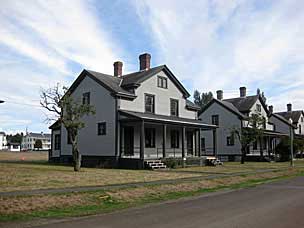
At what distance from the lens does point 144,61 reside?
36094mm

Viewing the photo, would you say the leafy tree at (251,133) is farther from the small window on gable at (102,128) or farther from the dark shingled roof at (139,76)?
the small window on gable at (102,128)

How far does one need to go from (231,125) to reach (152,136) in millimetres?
16773

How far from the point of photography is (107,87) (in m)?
30.1

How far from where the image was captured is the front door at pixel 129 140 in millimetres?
30000

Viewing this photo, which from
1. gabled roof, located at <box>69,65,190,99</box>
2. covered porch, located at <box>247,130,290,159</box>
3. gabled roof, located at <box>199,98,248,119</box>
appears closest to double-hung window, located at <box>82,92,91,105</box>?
gabled roof, located at <box>69,65,190,99</box>

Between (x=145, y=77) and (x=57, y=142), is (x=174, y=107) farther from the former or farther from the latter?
(x=57, y=142)

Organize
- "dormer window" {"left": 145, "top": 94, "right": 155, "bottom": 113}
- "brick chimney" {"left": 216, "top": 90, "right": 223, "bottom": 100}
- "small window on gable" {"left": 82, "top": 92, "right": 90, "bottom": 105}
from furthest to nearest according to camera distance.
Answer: "brick chimney" {"left": 216, "top": 90, "right": 223, "bottom": 100}, "small window on gable" {"left": 82, "top": 92, "right": 90, "bottom": 105}, "dormer window" {"left": 145, "top": 94, "right": 155, "bottom": 113}

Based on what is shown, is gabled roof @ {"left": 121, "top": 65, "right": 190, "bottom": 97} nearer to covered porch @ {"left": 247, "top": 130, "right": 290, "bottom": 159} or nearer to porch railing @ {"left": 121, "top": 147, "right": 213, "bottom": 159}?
porch railing @ {"left": 121, "top": 147, "right": 213, "bottom": 159}

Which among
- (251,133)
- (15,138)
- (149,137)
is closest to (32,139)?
(15,138)

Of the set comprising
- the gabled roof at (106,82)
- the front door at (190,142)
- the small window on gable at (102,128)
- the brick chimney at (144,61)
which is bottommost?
the front door at (190,142)

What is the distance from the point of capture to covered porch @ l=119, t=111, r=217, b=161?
27547mm

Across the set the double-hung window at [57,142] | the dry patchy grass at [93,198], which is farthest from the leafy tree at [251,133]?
the dry patchy grass at [93,198]

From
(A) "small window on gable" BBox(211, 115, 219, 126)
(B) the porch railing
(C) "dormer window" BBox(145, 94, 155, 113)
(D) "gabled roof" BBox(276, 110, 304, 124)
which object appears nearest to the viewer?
(B) the porch railing

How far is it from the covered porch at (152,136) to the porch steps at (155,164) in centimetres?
55
